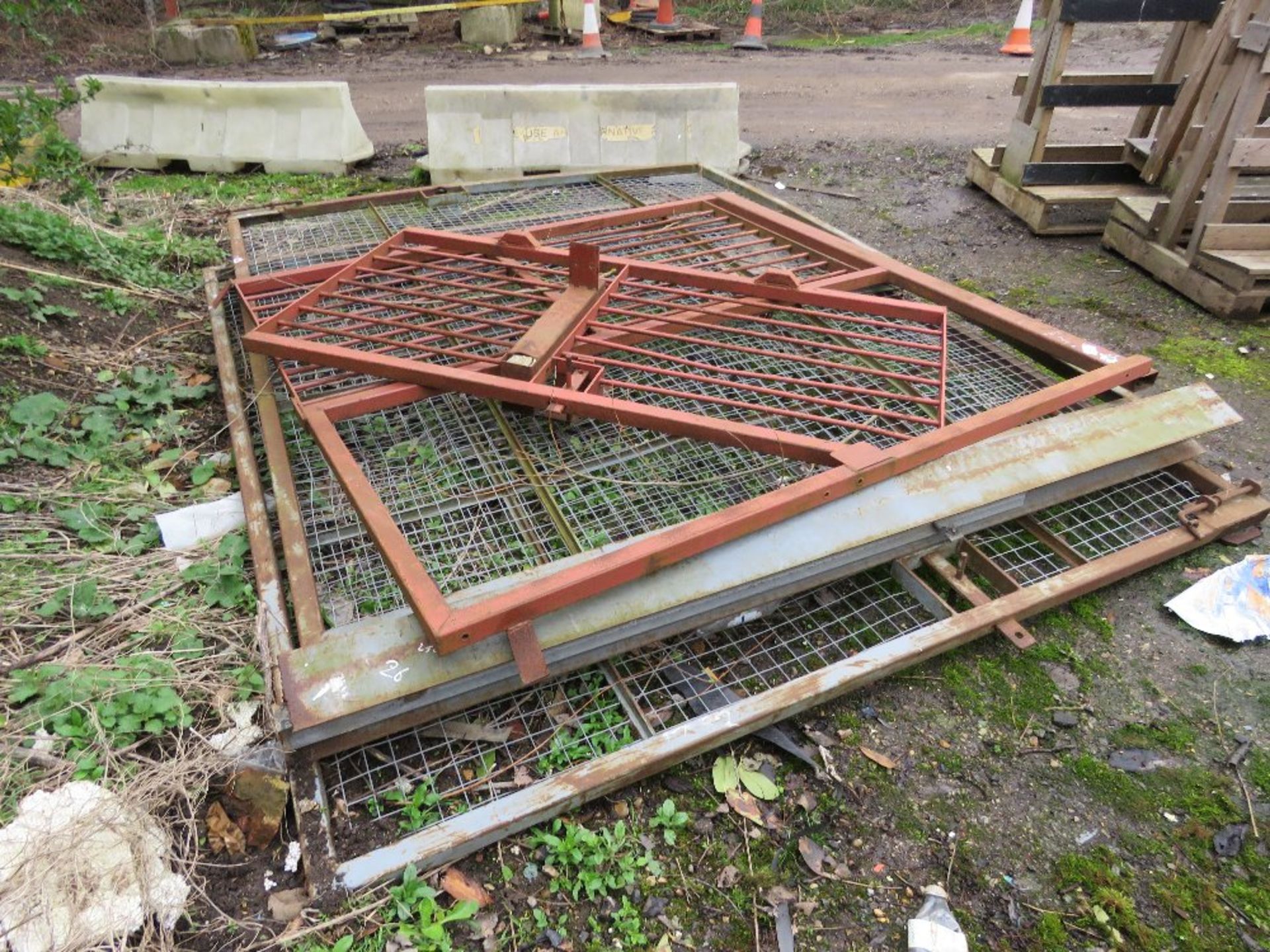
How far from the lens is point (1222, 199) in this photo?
4547 mm

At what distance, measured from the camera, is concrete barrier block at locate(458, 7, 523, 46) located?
1186 cm

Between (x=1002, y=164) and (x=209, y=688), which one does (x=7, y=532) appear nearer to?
(x=209, y=688)

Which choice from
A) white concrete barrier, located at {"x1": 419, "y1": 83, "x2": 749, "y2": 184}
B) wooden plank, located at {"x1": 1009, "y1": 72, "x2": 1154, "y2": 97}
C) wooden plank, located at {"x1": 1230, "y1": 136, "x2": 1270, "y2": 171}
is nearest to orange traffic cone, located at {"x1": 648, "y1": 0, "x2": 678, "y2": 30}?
white concrete barrier, located at {"x1": 419, "y1": 83, "x2": 749, "y2": 184}

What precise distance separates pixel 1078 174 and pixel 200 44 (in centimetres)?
1147

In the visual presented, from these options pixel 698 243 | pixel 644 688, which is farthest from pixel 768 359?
pixel 644 688

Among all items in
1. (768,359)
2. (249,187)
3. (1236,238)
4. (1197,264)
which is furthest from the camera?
(249,187)

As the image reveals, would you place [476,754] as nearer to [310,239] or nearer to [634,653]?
[634,653]

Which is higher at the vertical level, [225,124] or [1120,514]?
[225,124]

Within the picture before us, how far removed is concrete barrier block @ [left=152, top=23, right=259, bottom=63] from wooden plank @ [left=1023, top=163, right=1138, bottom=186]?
10.8 meters

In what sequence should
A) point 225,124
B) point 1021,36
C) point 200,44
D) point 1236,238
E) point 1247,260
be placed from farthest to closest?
1. point 200,44
2. point 1021,36
3. point 225,124
4. point 1236,238
5. point 1247,260

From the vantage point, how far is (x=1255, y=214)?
4742 mm

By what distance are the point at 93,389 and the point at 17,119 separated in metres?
1.96

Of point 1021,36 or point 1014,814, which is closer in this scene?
point 1014,814

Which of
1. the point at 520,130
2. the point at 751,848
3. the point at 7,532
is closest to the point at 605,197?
the point at 520,130
